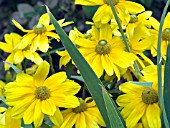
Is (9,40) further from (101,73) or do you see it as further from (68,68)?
(101,73)

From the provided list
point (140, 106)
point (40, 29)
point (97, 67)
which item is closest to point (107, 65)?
point (97, 67)

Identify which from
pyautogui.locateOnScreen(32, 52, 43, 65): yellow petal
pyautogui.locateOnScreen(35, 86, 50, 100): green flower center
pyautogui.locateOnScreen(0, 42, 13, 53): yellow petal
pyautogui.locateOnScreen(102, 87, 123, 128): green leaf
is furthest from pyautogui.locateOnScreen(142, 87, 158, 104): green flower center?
pyautogui.locateOnScreen(0, 42, 13, 53): yellow petal

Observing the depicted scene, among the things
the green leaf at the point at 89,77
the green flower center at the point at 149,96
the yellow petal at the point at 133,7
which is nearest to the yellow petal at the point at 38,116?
the green leaf at the point at 89,77

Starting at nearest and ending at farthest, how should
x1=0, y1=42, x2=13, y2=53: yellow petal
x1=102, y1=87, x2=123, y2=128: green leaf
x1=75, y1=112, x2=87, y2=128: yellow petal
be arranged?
x1=102, y1=87, x2=123, y2=128: green leaf
x1=75, y1=112, x2=87, y2=128: yellow petal
x1=0, y1=42, x2=13, y2=53: yellow petal

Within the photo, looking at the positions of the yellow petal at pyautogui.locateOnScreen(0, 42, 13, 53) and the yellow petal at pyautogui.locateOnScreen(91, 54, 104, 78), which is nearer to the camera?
the yellow petal at pyautogui.locateOnScreen(91, 54, 104, 78)

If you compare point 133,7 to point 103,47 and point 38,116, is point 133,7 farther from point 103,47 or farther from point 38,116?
point 38,116

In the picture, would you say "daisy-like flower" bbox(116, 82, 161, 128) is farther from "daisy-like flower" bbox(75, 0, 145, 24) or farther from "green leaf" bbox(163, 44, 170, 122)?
"daisy-like flower" bbox(75, 0, 145, 24)

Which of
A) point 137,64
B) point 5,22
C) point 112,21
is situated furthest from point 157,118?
point 5,22
